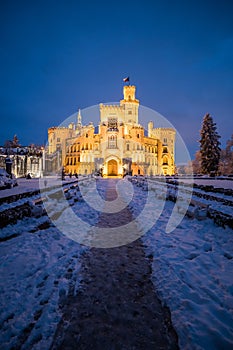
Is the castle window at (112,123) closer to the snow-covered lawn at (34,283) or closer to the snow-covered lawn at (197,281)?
the snow-covered lawn at (197,281)

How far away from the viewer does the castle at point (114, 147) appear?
67.3 metres

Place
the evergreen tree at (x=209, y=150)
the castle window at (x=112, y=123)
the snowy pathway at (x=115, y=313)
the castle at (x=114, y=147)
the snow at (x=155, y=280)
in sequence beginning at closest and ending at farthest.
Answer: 1. the snowy pathway at (x=115, y=313)
2. the snow at (x=155, y=280)
3. the evergreen tree at (x=209, y=150)
4. the castle at (x=114, y=147)
5. the castle window at (x=112, y=123)

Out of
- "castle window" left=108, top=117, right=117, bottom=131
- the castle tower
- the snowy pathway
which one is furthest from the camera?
the castle tower

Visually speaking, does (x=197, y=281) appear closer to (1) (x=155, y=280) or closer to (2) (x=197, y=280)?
(2) (x=197, y=280)

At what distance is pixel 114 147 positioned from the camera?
2643 inches

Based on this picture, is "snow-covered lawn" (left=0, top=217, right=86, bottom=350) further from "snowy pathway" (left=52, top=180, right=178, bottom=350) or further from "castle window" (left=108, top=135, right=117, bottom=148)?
"castle window" (left=108, top=135, right=117, bottom=148)

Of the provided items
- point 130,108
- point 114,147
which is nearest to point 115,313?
point 114,147

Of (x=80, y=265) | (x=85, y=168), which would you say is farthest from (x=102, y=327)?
(x=85, y=168)

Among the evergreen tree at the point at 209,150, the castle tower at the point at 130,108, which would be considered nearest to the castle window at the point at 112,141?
the castle tower at the point at 130,108

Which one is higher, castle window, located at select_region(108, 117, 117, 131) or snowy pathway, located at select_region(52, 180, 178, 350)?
castle window, located at select_region(108, 117, 117, 131)

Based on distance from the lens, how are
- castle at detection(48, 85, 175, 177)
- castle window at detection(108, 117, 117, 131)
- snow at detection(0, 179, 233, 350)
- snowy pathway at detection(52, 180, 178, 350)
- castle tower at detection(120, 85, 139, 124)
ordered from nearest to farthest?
1. snowy pathway at detection(52, 180, 178, 350)
2. snow at detection(0, 179, 233, 350)
3. castle at detection(48, 85, 175, 177)
4. castle window at detection(108, 117, 117, 131)
5. castle tower at detection(120, 85, 139, 124)

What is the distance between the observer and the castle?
67312 mm

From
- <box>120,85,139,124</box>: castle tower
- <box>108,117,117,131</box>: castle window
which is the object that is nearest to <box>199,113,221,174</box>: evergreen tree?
<box>108,117,117,131</box>: castle window

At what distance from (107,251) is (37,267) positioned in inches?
70.0
